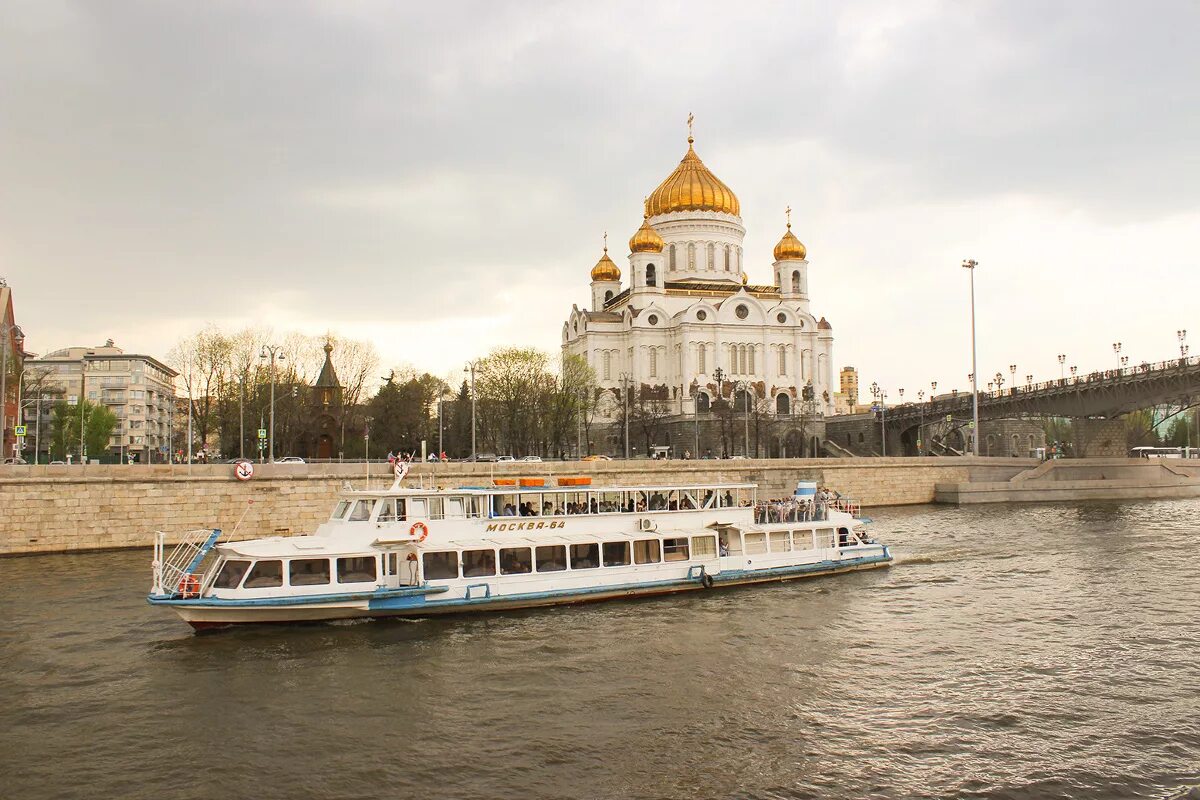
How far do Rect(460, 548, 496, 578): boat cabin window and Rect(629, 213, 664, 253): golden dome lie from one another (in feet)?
255

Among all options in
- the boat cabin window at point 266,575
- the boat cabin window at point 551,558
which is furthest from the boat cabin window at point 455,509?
the boat cabin window at point 266,575

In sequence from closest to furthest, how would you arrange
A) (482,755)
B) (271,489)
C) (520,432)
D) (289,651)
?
(482,755) → (289,651) → (271,489) → (520,432)

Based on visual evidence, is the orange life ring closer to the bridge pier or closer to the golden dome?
the bridge pier

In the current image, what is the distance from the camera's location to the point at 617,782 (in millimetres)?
16531

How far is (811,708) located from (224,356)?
2513 inches

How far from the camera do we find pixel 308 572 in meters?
27.6

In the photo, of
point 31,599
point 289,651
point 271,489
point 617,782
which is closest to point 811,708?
point 617,782

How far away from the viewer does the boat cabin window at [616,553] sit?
32031 mm

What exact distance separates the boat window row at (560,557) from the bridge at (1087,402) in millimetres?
49869

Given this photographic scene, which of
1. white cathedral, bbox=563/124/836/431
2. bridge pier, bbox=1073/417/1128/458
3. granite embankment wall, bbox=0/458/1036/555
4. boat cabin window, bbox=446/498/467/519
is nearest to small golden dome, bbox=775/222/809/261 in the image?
white cathedral, bbox=563/124/836/431

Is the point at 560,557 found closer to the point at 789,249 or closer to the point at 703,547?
the point at 703,547

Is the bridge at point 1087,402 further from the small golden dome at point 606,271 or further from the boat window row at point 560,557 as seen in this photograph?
the boat window row at point 560,557

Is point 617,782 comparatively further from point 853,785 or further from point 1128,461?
point 1128,461

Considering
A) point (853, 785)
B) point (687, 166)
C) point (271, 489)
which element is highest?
point (687, 166)
